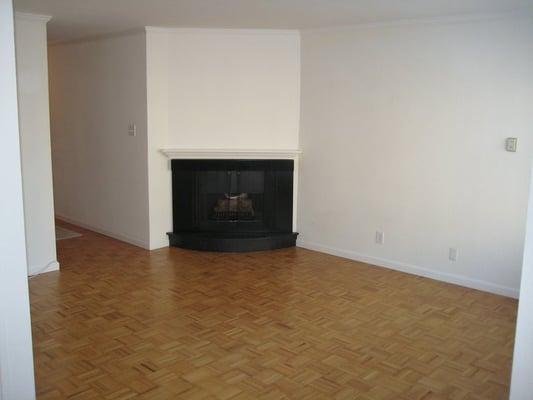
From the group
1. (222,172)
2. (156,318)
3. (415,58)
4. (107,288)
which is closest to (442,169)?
(415,58)

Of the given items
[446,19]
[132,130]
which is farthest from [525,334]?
[132,130]

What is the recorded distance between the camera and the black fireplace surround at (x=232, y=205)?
570cm

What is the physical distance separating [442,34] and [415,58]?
31cm

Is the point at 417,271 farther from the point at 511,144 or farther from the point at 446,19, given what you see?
the point at 446,19

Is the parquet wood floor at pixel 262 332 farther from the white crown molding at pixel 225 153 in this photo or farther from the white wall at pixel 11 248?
the white crown molding at pixel 225 153

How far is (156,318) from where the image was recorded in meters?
3.85

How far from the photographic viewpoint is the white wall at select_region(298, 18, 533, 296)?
14.1 ft

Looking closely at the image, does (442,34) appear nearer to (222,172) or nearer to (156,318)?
(222,172)

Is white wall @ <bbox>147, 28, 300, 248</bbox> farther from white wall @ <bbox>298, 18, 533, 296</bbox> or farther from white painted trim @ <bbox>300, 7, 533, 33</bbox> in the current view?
white painted trim @ <bbox>300, 7, 533, 33</bbox>

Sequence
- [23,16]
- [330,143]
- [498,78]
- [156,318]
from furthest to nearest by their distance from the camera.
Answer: [330,143] → [23,16] → [498,78] → [156,318]

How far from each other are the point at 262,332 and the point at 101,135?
11.8 ft

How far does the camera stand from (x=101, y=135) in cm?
623

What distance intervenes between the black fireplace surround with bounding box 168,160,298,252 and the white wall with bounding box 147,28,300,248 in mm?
178

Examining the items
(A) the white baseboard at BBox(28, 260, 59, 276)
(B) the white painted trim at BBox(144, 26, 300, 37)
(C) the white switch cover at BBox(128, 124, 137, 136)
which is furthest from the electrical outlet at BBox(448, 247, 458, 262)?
(A) the white baseboard at BBox(28, 260, 59, 276)
